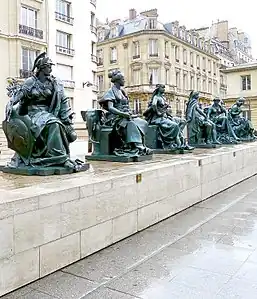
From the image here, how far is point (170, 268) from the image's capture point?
357 cm

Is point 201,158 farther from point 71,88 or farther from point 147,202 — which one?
point 71,88

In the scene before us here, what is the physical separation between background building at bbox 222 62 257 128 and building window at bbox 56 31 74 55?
729 inches

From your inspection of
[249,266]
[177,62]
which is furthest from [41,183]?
[177,62]

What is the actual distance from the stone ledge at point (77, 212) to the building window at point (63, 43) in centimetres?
2306

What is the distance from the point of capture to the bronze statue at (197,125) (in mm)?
10067

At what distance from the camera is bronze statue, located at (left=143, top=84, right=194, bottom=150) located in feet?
26.8

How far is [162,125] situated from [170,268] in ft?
15.9

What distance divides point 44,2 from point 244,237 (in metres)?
24.6

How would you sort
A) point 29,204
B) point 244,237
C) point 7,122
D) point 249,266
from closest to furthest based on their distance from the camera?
1. point 29,204
2. point 249,266
3. point 244,237
4. point 7,122

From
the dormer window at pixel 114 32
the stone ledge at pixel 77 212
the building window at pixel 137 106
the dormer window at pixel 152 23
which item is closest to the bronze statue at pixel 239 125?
the stone ledge at pixel 77 212

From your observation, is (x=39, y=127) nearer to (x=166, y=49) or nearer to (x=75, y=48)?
(x=75, y=48)

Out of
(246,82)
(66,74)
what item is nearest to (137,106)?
(246,82)

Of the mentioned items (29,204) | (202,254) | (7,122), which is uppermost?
(7,122)

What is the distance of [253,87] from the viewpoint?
127 ft
